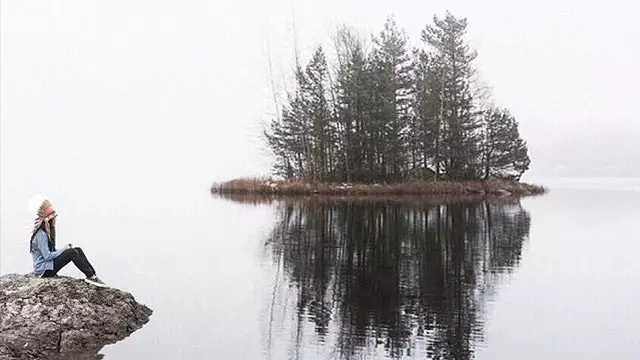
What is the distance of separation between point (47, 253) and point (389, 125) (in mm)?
47991

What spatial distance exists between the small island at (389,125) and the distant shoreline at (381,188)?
0.09 meters

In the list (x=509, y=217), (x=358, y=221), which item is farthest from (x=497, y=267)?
(x=509, y=217)

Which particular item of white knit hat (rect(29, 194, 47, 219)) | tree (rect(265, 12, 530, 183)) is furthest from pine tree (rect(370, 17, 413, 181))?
white knit hat (rect(29, 194, 47, 219))

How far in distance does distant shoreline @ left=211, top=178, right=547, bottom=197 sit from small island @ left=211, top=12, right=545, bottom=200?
9cm

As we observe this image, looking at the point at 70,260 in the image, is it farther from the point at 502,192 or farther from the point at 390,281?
the point at 502,192

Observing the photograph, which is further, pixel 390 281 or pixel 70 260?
pixel 390 281

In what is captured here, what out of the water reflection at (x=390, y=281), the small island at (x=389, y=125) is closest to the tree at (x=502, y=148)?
the small island at (x=389, y=125)

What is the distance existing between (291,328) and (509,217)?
77.9 feet

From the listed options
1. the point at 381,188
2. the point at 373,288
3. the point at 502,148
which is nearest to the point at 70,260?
the point at 373,288

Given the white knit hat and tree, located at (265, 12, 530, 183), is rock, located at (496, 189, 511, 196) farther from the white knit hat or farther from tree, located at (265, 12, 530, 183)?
the white knit hat

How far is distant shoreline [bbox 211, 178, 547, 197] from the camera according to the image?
181 ft

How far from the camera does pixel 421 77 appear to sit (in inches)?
2360

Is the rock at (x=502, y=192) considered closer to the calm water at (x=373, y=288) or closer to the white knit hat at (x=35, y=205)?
the calm water at (x=373, y=288)

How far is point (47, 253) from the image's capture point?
10.3 m
